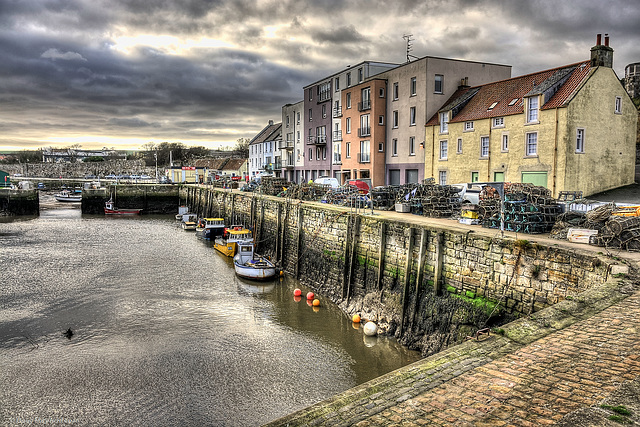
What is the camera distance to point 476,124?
29.0 m

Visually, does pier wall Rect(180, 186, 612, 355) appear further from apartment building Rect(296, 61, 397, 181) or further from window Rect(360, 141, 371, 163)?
apartment building Rect(296, 61, 397, 181)

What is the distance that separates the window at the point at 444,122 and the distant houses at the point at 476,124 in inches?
2.9

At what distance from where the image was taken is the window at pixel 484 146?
28375 millimetres

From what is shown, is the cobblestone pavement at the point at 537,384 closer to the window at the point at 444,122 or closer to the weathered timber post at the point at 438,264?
the weathered timber post at the point at 438,264

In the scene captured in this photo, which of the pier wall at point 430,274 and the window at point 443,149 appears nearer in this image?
the pier wall at point 430,274

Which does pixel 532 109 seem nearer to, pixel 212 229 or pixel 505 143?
pixel 505 143

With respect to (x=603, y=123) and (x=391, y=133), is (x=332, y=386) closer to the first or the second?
(x=603, y=123)

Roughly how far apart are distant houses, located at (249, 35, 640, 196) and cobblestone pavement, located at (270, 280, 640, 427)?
33.3ft

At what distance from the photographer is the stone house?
2367cm

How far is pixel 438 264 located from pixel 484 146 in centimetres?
1686

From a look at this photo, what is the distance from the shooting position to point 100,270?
2450cm

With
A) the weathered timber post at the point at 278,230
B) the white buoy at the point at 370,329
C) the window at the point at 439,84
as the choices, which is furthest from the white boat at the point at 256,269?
the window at the point at 439,84

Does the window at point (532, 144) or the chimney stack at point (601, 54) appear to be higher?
the chimney stack at point (601, 54)

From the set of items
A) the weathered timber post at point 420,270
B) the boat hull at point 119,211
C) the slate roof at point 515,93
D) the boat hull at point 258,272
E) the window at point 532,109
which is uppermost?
the slate roof at point 515,93
